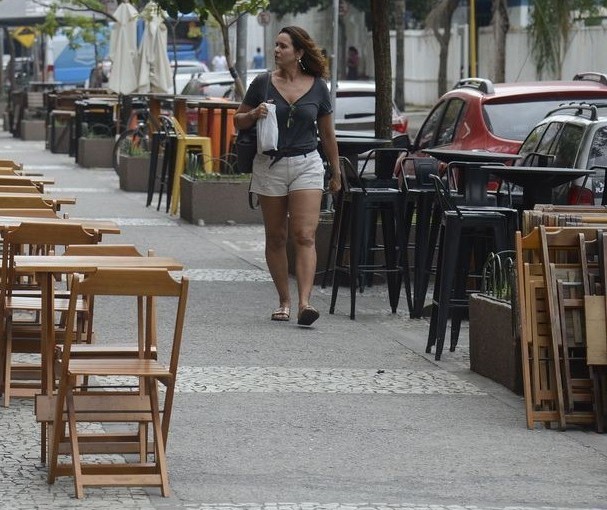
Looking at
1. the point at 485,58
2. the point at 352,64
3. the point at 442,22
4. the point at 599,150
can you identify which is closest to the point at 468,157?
the point at 599,150

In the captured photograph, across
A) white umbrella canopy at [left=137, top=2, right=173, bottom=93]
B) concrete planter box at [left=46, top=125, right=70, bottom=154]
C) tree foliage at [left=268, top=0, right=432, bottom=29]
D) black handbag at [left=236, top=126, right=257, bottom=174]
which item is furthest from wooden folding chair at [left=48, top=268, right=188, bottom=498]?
tree foliage at [left=268, top=0, right=432, bottom=29]

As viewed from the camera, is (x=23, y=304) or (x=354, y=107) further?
(x=354, y=107)

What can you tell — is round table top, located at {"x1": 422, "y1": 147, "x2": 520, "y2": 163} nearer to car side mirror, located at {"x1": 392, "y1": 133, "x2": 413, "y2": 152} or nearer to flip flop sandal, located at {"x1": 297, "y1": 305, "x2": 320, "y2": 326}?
flip flop sandal, located at {"x1": 297, "y1": 305, "x2": 320, "y2": 326}

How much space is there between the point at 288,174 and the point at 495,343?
2504 millimetres

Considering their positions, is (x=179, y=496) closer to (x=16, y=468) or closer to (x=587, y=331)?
(x=16, y=468)

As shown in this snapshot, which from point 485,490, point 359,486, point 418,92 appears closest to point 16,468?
point 359,486

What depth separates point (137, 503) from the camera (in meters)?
6.48

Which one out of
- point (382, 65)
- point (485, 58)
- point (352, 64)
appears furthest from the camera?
point (352, 64)

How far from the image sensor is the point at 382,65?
49.6 ft

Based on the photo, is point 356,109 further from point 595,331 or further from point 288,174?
point 595,331

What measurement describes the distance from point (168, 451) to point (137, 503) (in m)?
0.99

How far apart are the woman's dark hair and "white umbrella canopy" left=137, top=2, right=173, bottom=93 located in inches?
682

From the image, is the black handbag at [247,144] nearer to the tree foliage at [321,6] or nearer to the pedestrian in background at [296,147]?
the pedestrian in background at [296,147]

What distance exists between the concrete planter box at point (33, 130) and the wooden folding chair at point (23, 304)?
94.9 feet
